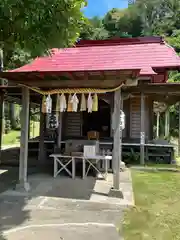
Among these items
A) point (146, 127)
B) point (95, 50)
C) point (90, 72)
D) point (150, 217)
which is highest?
point (95, 50)

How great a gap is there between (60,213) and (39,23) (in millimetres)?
3154

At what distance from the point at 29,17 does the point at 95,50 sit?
802 centimetres

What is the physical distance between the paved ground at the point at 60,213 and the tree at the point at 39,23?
8.76ft

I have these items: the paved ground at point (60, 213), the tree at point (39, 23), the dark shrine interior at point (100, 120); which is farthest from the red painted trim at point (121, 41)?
the tree at point (39, 23)

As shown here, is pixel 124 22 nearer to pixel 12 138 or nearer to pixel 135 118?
pixel 12 138

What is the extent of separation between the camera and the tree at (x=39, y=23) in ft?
11.1

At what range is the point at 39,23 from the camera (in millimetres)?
3658

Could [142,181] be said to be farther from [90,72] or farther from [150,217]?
[90,72]

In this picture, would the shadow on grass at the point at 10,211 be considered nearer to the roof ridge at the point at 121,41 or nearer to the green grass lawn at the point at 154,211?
the green grass lawn at the point at 154,211

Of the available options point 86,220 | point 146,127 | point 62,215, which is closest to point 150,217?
point 86,220

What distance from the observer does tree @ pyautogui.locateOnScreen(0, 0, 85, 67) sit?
3371 millimetres

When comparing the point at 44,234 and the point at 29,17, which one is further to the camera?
the point at 44,234

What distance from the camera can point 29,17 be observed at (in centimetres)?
346

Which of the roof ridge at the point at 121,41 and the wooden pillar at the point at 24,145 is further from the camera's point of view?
the roof ridge at the point at 121,41
